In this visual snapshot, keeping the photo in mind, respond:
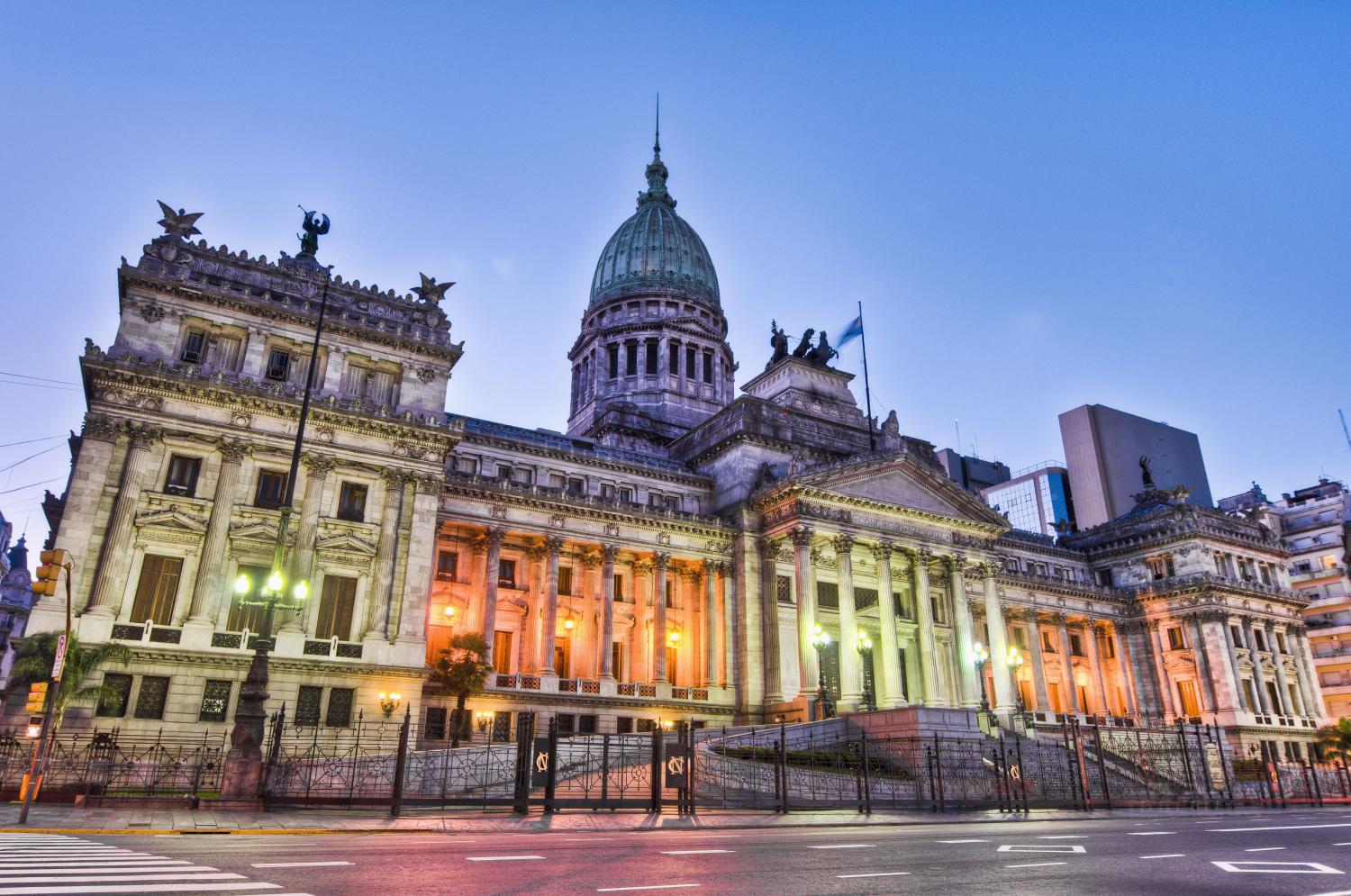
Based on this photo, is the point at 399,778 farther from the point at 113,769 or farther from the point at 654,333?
the point at 654,333

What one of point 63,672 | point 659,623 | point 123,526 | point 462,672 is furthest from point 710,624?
point 63,672

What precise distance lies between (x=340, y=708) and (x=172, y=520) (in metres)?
10.6

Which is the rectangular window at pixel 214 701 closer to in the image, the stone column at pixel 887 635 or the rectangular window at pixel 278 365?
the rectangular window at pixel 278 365

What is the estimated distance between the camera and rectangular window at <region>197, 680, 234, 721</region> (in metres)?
35.2

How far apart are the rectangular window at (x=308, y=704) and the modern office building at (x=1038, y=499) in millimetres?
104256

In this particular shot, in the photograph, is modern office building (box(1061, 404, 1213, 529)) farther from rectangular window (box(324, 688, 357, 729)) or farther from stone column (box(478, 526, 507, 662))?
rectangular window (box(324, 688, 357, 729))

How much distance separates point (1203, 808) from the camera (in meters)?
34.1

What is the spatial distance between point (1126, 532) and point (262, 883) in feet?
266

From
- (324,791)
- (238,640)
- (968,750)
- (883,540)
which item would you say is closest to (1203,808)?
(968,750)

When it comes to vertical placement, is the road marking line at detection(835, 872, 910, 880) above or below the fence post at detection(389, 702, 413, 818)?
below

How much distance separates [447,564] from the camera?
48.6 meters

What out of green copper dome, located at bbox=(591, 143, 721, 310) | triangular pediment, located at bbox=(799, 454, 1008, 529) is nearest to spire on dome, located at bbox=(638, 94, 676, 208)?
green copper dome, located at bbox=(591, 143, 721, 310)

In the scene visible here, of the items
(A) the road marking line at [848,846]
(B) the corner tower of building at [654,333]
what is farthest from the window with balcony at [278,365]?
(A) the road marking line at [848,846]

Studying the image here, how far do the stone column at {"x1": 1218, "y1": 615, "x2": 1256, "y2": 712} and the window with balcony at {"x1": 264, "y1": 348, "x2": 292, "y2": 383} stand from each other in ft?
227
